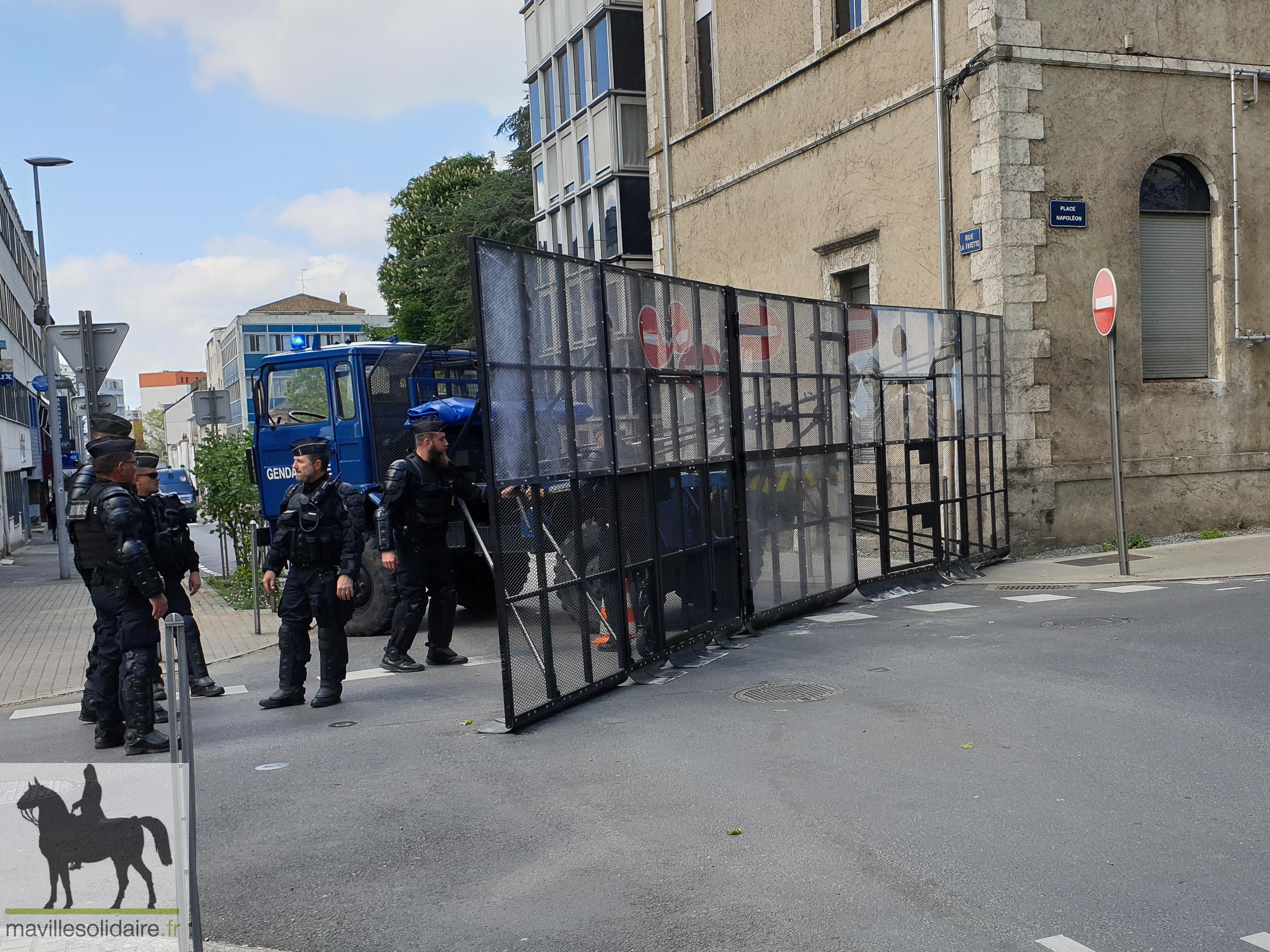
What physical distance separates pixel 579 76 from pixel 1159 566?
60.0 ft

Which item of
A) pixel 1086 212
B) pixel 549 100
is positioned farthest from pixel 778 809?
pixel 549 100

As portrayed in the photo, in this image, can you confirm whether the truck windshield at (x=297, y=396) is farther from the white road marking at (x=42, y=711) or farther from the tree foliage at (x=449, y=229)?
the tree foliage at (x=449, y=229)

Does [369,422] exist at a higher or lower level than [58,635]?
higher

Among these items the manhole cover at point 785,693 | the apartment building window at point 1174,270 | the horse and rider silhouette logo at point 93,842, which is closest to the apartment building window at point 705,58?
the apartment building window at point 1174,270

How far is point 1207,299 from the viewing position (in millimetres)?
14242

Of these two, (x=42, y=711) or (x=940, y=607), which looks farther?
(x=940, y=607)

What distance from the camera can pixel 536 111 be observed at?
28.1 meters

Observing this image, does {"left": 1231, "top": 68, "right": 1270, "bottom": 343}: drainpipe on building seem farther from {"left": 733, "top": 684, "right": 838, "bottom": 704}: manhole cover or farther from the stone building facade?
{"left": 733, "top": 684, "right": 838, "bottom": 704}: manhole cover

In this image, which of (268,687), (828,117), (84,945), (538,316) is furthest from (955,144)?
(84,945)

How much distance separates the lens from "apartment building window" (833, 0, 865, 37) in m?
15.6

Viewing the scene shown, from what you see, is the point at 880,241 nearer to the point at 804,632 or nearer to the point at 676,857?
the point at 804,632

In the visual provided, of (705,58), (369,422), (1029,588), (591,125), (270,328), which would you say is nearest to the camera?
(369,422)

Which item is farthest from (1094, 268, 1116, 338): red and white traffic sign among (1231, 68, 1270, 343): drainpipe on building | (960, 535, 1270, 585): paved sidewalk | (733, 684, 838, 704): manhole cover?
(733, 684, 838, 704): manhole cover

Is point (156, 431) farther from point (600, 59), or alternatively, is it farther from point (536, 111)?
point (600, 59)
